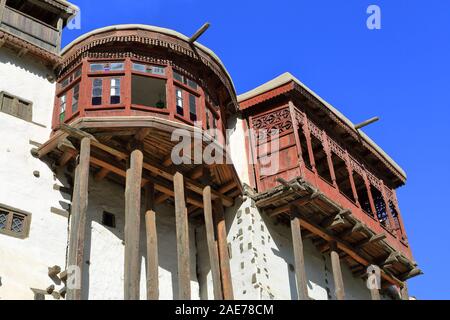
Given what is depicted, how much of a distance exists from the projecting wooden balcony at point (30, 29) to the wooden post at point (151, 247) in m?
5.19

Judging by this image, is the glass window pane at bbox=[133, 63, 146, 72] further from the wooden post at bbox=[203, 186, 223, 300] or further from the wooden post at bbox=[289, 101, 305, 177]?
the wooden post at bbox=[289, 101, 305, 177]

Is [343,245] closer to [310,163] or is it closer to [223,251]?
[310,163]

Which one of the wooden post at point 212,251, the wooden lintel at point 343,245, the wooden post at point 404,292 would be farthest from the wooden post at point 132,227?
the wooden post at point 404,292

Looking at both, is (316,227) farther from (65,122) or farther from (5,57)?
(5,57)

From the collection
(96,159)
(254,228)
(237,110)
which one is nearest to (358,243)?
(254,228)

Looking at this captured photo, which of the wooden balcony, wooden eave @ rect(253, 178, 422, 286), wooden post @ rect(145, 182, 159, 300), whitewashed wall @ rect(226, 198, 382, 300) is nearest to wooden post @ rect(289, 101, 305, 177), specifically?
the wooden balcony

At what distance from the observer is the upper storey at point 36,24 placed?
18703mm

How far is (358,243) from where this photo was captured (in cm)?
2202

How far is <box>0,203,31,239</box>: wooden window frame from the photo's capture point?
15.4 m

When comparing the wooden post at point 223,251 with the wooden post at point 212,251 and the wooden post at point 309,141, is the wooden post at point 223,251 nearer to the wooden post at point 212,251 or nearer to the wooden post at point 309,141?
the wooden post at point 212,251

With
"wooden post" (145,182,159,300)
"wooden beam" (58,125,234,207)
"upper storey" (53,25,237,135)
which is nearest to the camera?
"wooden post" (145,182,159,300)

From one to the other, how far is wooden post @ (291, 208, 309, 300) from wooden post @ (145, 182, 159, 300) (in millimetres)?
4204
